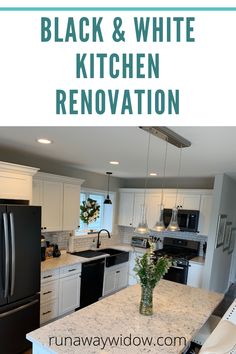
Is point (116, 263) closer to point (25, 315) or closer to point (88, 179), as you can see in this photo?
point (88, 179)

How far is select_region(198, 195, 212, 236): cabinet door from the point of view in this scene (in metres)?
4.27

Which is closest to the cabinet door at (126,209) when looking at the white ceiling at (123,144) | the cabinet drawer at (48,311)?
the white ceiling at (123,144)

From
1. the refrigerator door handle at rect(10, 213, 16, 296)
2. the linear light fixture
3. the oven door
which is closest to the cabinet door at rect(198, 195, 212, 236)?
the oven door

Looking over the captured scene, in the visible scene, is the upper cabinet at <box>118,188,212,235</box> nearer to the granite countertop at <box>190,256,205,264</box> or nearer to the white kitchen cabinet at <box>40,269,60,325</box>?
the granite countertop at <box>190,256,205,264</box>

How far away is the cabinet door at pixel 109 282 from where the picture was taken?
4218 mm

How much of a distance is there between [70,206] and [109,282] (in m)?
1.64

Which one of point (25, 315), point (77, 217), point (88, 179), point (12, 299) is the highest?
point (88, 179)

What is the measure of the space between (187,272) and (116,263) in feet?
4.25

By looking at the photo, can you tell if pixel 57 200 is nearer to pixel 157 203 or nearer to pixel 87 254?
pixel 87 254

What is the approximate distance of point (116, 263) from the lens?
4.46 metres

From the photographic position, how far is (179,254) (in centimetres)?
442

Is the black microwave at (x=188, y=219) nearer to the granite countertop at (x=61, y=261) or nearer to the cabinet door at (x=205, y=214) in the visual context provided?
the cabinet door at (x=205, y=214)

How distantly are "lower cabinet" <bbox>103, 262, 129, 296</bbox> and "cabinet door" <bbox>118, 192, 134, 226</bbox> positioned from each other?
922mm

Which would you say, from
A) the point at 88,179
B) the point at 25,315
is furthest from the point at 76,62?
the point at 88,179
